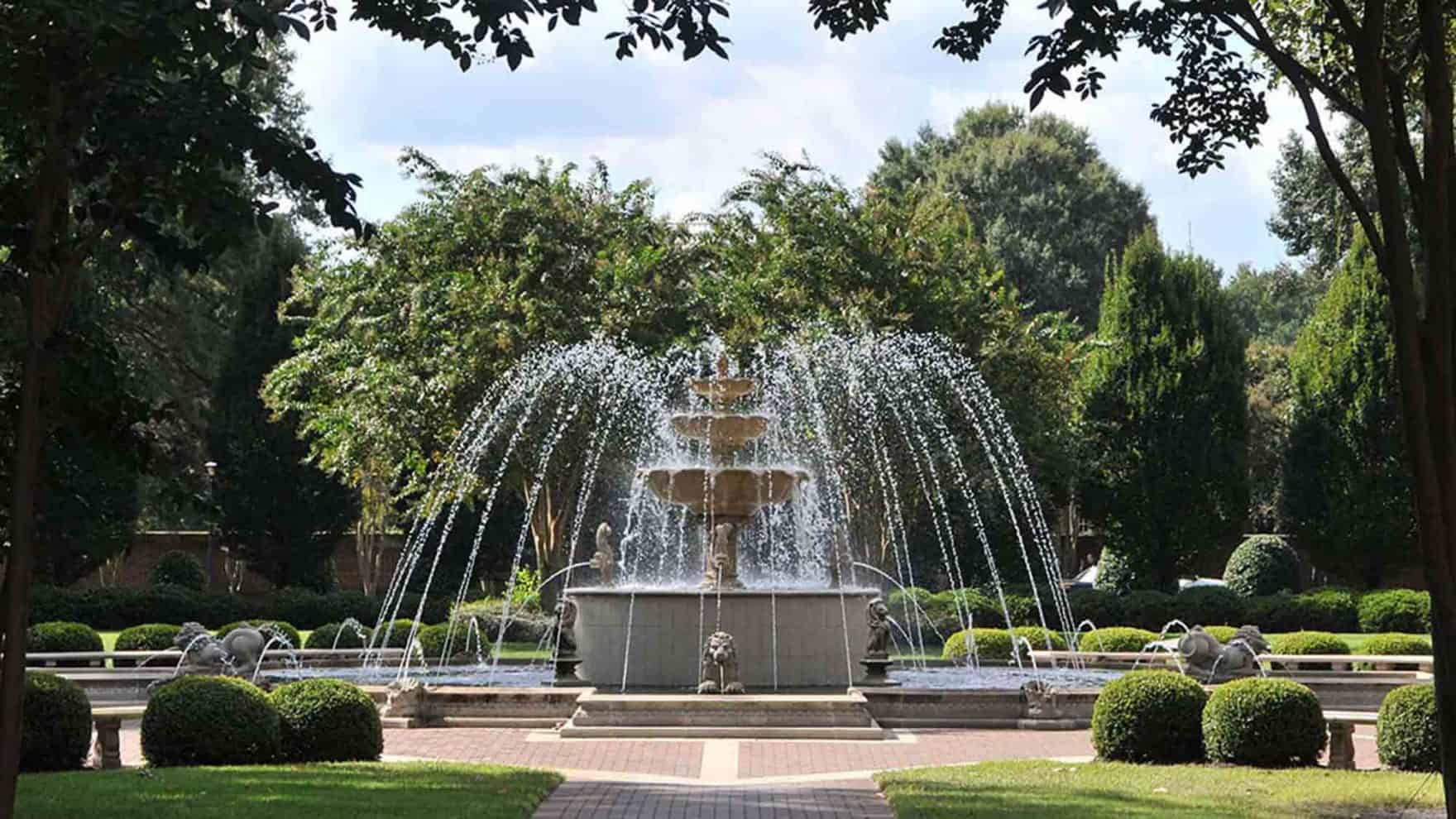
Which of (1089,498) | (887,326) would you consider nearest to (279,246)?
(887,326)

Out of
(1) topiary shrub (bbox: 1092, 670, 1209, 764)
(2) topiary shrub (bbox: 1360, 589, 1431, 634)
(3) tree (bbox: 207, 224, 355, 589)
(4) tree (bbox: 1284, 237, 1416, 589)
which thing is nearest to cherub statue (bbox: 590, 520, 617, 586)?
(1) topiary shrub (bbox: 1092, 670, 1209, 764)

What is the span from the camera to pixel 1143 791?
13.1 m

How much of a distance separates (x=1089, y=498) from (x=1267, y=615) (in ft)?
23.7

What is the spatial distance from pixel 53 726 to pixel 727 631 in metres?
7.74

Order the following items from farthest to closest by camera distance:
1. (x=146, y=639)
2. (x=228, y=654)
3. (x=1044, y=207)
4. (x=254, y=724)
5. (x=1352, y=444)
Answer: (x=1044, y=207), (x=1352, y=444), (x=146, y=639), (x=228, y=654), (x=254, y=724)

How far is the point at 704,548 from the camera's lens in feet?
76.3

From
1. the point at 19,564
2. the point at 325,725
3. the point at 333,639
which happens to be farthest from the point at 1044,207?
the point at 19,564

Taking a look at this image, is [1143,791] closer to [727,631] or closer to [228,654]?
[727,631]

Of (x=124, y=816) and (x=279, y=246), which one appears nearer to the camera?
(x=124, y=816)

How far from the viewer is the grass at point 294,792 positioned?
11.6 meters

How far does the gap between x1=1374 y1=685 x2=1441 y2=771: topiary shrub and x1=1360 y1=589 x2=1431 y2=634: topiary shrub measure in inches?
832

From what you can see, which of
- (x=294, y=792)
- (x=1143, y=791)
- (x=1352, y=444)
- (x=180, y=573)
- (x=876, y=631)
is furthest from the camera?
(x=180, y=573)

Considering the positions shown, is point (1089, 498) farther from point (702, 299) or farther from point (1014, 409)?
point (702, 299)

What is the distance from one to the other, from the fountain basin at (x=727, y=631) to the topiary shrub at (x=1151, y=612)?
56.8ft
